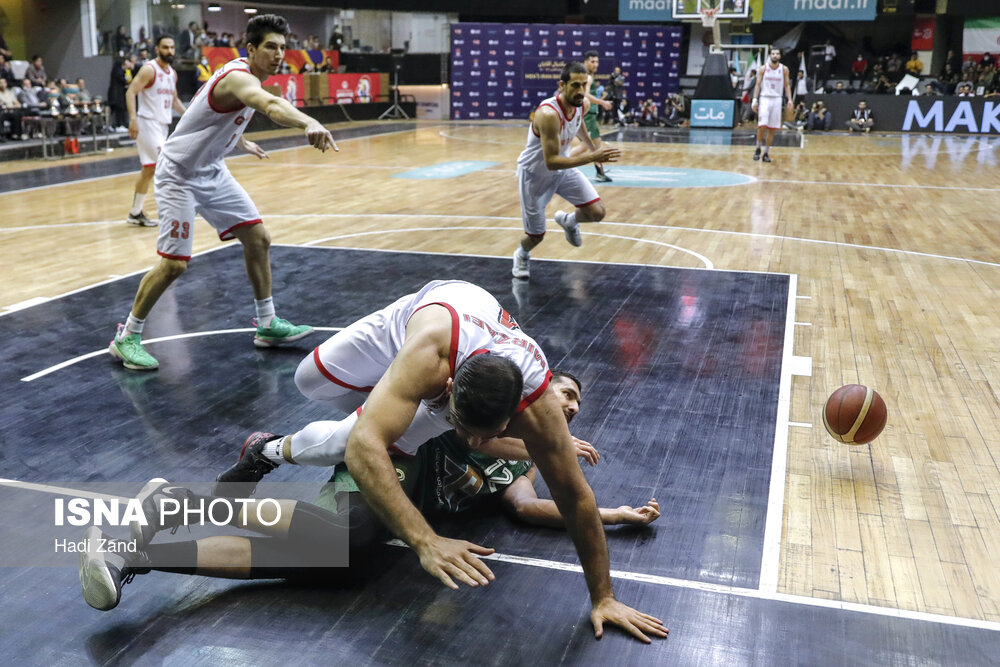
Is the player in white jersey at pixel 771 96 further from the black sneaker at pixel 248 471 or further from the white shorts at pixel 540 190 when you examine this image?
the black sneaker at pixel 248 471

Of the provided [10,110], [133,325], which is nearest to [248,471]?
[133,325]

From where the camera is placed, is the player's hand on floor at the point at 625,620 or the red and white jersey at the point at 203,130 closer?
the player's hand on floor at the point at 625,620

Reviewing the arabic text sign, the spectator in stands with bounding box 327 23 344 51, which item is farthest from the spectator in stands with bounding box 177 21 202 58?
the arabic text sign

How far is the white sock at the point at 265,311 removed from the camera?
559 cm

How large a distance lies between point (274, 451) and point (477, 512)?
0.81 m

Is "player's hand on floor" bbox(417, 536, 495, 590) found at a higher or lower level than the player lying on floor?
higher

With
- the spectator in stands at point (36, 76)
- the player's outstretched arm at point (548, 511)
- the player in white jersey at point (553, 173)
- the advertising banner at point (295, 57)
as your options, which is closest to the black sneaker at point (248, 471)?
the player's outstretched arm at point (548, 511)

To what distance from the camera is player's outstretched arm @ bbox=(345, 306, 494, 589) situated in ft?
8.10

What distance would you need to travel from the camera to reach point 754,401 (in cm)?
480

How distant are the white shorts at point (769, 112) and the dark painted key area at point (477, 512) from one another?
29.0 feet

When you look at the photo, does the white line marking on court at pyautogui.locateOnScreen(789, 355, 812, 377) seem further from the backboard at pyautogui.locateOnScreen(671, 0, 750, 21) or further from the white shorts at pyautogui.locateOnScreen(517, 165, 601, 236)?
the backboard at pyautogui.locateOnScreen(671, 0, 750, 21)

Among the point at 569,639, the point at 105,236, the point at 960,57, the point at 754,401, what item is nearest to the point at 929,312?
the point at 754,401

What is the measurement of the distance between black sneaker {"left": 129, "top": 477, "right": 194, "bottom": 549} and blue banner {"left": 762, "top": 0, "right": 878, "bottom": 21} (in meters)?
25.4

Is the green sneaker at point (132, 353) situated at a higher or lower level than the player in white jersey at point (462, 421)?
lower
